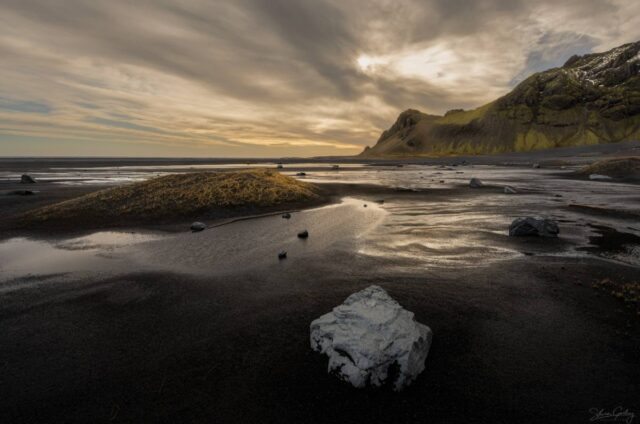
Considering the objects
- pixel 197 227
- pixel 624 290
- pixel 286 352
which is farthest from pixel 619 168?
pixel 286 352

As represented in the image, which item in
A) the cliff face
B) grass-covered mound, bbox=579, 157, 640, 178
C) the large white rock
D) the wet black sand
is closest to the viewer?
the wet black sand

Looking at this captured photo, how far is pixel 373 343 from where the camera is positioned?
3807 mm

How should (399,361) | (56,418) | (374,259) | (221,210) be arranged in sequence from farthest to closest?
1. (221,210)
2. (374,259)
3. (399,361)
4. (56,418)

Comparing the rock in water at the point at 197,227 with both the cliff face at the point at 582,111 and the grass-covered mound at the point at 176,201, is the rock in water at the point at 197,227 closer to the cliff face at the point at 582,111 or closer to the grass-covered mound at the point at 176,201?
the grass-covered mound at the point at 176,201

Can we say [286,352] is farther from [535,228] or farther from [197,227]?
[535,228]

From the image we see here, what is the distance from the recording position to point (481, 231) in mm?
11906

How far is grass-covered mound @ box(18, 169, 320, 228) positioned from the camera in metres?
14.4

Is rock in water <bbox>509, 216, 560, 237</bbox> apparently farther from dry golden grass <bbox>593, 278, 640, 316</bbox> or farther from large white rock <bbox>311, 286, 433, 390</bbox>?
large white rock <bbox>311, 286, 433, 390</bbox>

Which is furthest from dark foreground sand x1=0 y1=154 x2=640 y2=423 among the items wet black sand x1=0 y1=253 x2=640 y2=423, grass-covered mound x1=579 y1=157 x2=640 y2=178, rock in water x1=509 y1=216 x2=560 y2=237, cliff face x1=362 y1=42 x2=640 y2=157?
cliff face x1=362 y1=42 x2=640 y2=157

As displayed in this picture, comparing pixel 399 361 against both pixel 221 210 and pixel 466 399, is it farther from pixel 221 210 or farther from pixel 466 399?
pixel 221 210

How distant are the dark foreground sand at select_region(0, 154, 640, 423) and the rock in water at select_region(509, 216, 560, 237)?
279 centimetres

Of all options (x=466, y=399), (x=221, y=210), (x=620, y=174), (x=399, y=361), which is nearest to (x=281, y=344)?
(x=399, y=361)

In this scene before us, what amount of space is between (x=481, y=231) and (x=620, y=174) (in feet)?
134

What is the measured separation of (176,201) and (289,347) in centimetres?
1417
